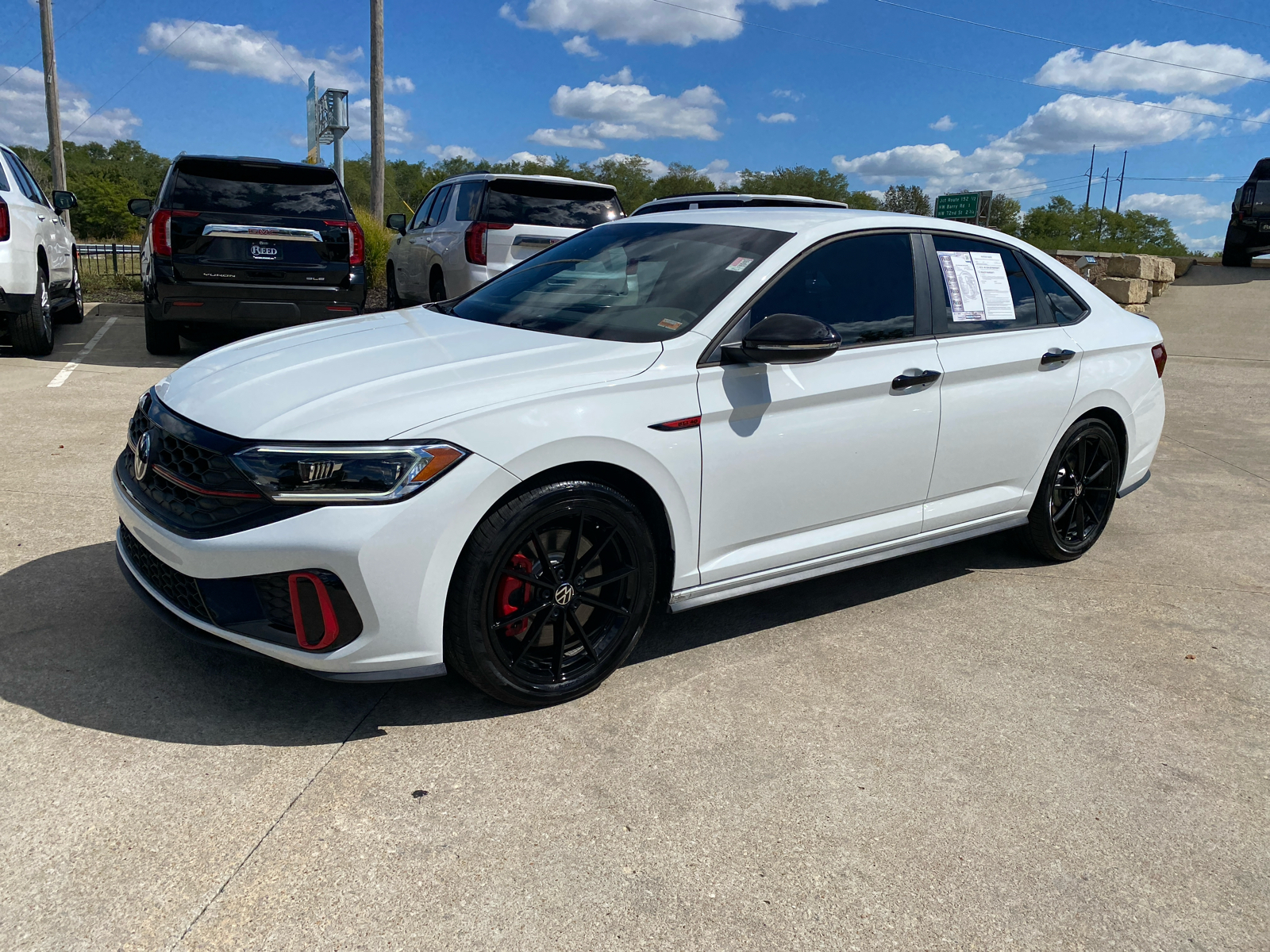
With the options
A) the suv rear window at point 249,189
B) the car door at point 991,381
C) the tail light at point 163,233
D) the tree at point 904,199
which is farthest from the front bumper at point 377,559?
the tree at point 904,199

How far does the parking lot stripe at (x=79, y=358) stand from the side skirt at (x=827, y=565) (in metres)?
6.86

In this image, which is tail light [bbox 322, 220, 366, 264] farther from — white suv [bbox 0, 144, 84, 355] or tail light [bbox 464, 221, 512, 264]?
white suv [bbox 0, 144, 84, 355]

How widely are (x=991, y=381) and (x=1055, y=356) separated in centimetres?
48

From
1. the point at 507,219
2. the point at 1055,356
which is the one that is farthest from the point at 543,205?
the point at 1055,356

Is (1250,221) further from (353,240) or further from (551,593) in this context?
(551,593)

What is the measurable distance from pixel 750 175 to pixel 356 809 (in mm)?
71861

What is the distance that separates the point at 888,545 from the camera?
13.4 ft

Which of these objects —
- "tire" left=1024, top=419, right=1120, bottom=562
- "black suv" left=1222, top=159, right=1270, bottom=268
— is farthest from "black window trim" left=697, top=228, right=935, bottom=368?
"black suv" left=1222, top=159, right=1270, bottom=268

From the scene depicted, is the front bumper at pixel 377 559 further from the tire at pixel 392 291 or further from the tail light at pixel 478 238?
the tire at pixel 392 291

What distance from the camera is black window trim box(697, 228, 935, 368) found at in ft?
11.4

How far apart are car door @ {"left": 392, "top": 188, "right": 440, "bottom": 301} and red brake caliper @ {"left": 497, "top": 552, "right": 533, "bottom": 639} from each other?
8.84 metres

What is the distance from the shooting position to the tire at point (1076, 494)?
4.75 m

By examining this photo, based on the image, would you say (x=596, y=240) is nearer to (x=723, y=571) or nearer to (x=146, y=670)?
(x=723, y=571)

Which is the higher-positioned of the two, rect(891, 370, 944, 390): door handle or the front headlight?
rect(891, 370, 944, 390): door handle
